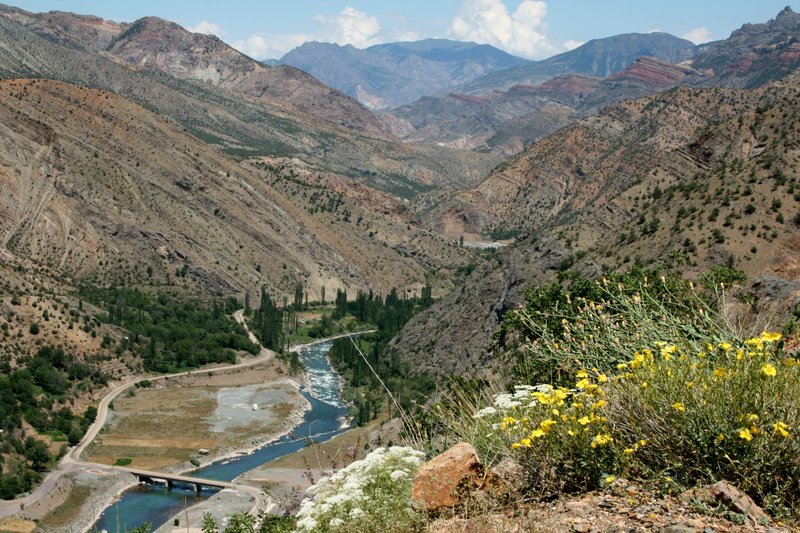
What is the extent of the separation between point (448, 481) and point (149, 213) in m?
111

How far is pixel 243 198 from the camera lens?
129 metres

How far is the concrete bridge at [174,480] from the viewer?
179ft

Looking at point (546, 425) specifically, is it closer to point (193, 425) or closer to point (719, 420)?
point (719, 420)

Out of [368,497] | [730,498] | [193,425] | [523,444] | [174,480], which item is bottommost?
[174,480]

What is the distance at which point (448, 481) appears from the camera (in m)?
7.32

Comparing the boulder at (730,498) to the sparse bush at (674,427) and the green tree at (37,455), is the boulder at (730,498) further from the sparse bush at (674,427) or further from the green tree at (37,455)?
the green tree at (37,455)

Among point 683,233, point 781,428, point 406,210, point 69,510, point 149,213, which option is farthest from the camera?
point 406,210

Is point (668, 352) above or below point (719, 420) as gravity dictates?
above

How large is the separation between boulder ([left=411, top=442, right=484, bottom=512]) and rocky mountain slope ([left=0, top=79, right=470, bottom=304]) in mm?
93802

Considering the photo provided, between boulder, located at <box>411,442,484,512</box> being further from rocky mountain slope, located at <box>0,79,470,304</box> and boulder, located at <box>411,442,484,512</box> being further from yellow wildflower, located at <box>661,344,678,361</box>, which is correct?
rocky mountain slope, located at <box>0,79,470,304</box>

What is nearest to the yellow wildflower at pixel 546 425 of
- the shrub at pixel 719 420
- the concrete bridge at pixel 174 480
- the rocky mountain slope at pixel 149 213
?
the shrub at pixel 719 420

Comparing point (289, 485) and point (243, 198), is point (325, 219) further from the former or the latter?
point (289, 485)

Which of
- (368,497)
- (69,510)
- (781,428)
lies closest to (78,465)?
(69,510)

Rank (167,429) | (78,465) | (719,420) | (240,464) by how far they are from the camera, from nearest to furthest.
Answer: (719,420)
(78,465)
(240,464)
(167,429)
